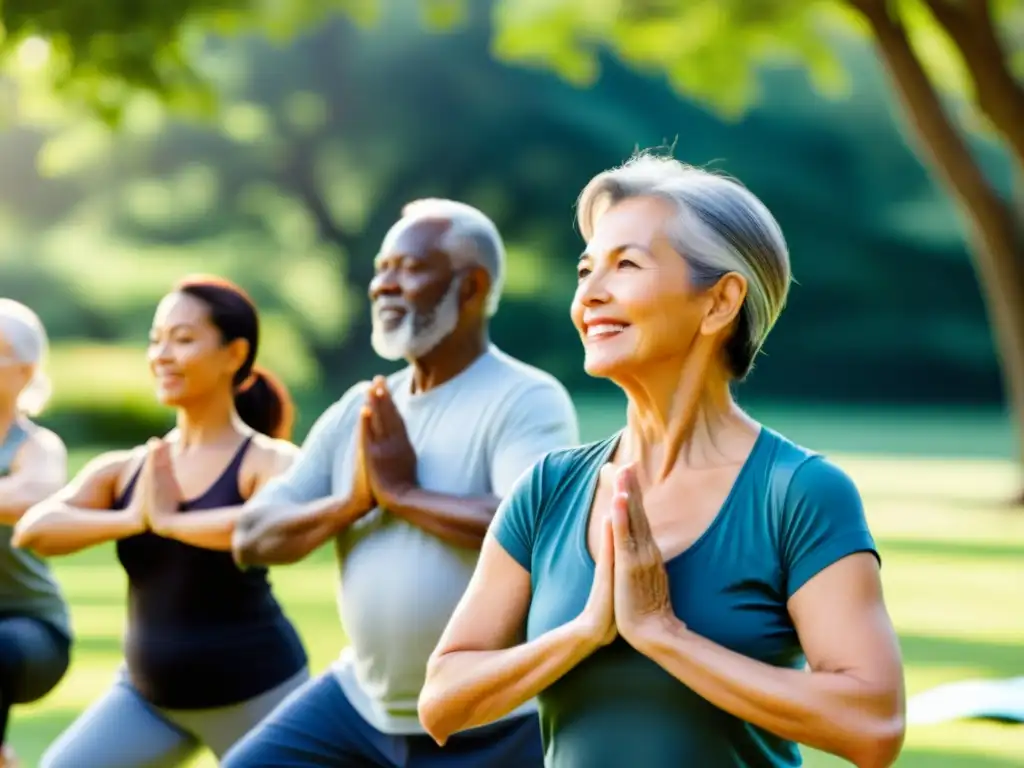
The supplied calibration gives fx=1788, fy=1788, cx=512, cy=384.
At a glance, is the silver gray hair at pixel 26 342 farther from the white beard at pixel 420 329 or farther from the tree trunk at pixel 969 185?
the tree trunk at pixel 969 185

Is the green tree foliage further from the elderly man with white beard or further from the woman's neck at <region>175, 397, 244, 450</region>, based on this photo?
the elderly man with white beard

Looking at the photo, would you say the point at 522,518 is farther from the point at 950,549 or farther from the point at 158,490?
the point at 950,549

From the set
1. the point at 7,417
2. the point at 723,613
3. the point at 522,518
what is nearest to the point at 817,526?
the point at 723,613

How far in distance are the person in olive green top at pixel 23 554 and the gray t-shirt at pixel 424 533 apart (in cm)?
144

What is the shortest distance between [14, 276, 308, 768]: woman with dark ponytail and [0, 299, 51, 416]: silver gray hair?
0.70 meters

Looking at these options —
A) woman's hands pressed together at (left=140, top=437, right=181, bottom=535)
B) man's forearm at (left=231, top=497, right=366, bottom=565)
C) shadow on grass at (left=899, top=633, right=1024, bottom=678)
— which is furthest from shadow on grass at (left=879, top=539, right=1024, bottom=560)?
man's forearm at (left=231, top=497, right=366, bottom=565)

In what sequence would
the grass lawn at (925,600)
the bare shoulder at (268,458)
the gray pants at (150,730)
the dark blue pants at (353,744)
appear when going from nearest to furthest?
1. the dark blue pants at (353,744)
2. the gray pants at (150,730)
3. the bare shoulder at (268,458)
4. the grass lawn at (925,600)

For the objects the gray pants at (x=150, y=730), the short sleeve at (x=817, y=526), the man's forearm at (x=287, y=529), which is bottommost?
the gray pants at (x=150, y=730)

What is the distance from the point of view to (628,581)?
2.59m

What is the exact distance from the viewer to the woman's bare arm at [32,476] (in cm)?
558

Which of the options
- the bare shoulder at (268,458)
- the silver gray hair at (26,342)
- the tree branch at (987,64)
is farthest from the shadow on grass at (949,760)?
the tree branch at (987,64)

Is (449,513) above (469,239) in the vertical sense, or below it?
below

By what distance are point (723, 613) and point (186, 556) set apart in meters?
2.79

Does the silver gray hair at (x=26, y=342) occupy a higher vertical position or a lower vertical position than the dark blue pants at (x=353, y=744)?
A: higher
